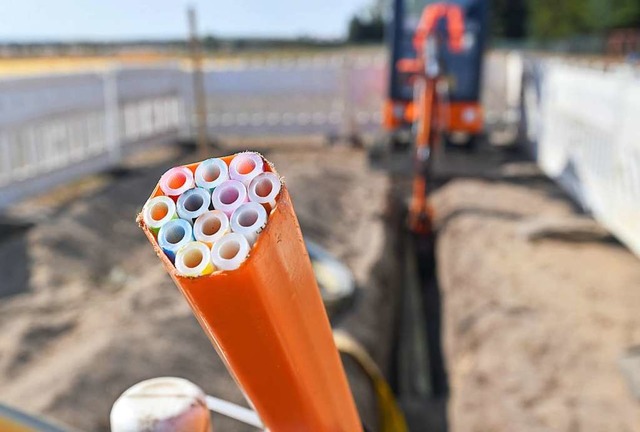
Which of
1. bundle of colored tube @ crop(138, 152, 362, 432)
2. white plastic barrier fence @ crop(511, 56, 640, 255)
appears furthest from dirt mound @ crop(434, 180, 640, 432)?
bundle of colored tube @ crop(138, 152, 362, 432)

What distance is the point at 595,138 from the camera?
7309mm

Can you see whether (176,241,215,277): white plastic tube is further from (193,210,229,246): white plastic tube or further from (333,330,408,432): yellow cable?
(333,330,408,432): yellow cable

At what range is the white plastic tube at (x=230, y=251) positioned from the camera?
4.04ft

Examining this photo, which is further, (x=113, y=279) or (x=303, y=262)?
(x=113, y=279)

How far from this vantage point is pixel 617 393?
13.6ft

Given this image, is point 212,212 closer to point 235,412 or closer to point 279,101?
point 235,412

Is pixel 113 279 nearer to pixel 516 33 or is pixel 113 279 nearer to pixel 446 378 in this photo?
pixel 446 378

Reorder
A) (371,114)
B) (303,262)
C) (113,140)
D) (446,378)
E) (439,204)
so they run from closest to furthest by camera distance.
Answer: (303,262), (446,378), (439,204), (113,140), (371,114)

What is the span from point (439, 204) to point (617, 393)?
5735mm

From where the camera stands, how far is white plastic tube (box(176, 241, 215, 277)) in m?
1.26

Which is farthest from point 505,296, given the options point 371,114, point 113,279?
point 371,114

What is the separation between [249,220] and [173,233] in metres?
0.15

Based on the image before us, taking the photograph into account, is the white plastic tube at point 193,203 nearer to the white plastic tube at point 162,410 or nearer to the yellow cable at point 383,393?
the white plastic tube at point 162,410

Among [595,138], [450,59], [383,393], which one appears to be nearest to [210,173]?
[383,393]
